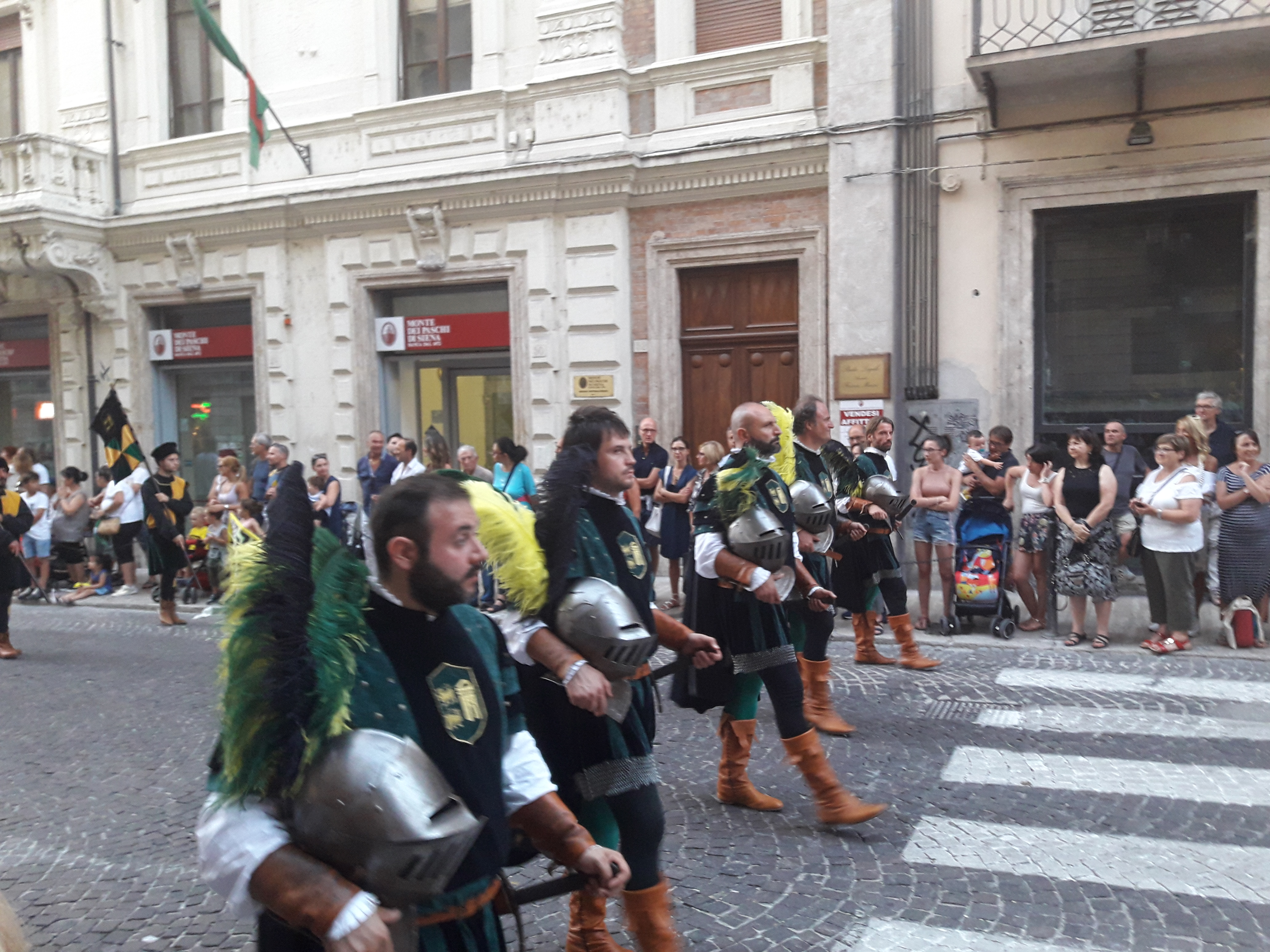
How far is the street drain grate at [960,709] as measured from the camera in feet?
21.3

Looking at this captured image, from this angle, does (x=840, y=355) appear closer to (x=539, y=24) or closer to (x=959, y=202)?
(x=959, y=202)

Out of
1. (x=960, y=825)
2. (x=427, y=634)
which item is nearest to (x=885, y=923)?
(x=960, y=825)

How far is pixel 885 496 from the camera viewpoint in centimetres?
738

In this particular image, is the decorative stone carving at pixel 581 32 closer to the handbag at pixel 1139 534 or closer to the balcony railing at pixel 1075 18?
the balcony railing at pixel 1075 18

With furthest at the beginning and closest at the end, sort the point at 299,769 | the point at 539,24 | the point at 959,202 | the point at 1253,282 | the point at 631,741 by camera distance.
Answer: the point at 539,24 < the point at 959,202 < the point at 1253,282 < the point at 631,741 < the point at 299,769

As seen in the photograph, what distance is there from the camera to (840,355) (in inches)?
459

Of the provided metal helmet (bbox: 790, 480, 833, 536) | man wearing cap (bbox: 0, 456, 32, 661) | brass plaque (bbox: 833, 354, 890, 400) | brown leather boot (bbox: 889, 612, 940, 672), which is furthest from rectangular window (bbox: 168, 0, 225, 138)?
metal helmet (bbox: 790, 480, 833, 536)

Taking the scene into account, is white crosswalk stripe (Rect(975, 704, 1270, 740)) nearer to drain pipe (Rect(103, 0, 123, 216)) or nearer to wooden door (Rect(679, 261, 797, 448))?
wooden door (Rect(679, 261, 797, 448))

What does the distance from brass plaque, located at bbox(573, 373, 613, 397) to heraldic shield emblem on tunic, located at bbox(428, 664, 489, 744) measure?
10.7 meters

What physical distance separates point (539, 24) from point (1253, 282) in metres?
8.37

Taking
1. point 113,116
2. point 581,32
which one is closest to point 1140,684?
point 581,32

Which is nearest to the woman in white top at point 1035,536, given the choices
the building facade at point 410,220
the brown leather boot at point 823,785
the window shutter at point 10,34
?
the building facade at point 410,220

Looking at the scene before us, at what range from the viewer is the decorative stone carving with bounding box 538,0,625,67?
1265 cm

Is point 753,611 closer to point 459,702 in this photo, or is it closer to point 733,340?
point 459,702
